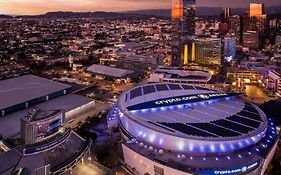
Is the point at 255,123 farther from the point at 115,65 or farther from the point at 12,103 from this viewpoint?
the point at 115,65

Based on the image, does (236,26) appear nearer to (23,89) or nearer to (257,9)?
(257,9)

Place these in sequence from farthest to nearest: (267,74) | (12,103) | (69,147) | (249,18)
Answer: (249,18) → (267,74) → (12,103) → (69,147)

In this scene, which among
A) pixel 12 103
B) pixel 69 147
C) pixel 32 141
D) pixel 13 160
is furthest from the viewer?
pixel 12 103

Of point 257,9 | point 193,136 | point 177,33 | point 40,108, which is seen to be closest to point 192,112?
point 193,136

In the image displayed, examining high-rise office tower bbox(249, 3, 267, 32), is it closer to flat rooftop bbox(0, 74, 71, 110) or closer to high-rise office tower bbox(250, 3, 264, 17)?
high-rise office tower bbox(250, 3, 264, 17)

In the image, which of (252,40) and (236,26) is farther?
(236,26)

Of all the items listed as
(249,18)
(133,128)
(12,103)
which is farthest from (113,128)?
(249,18)

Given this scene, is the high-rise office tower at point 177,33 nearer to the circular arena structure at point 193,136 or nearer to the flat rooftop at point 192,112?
the flat rooftop at point 192,112
